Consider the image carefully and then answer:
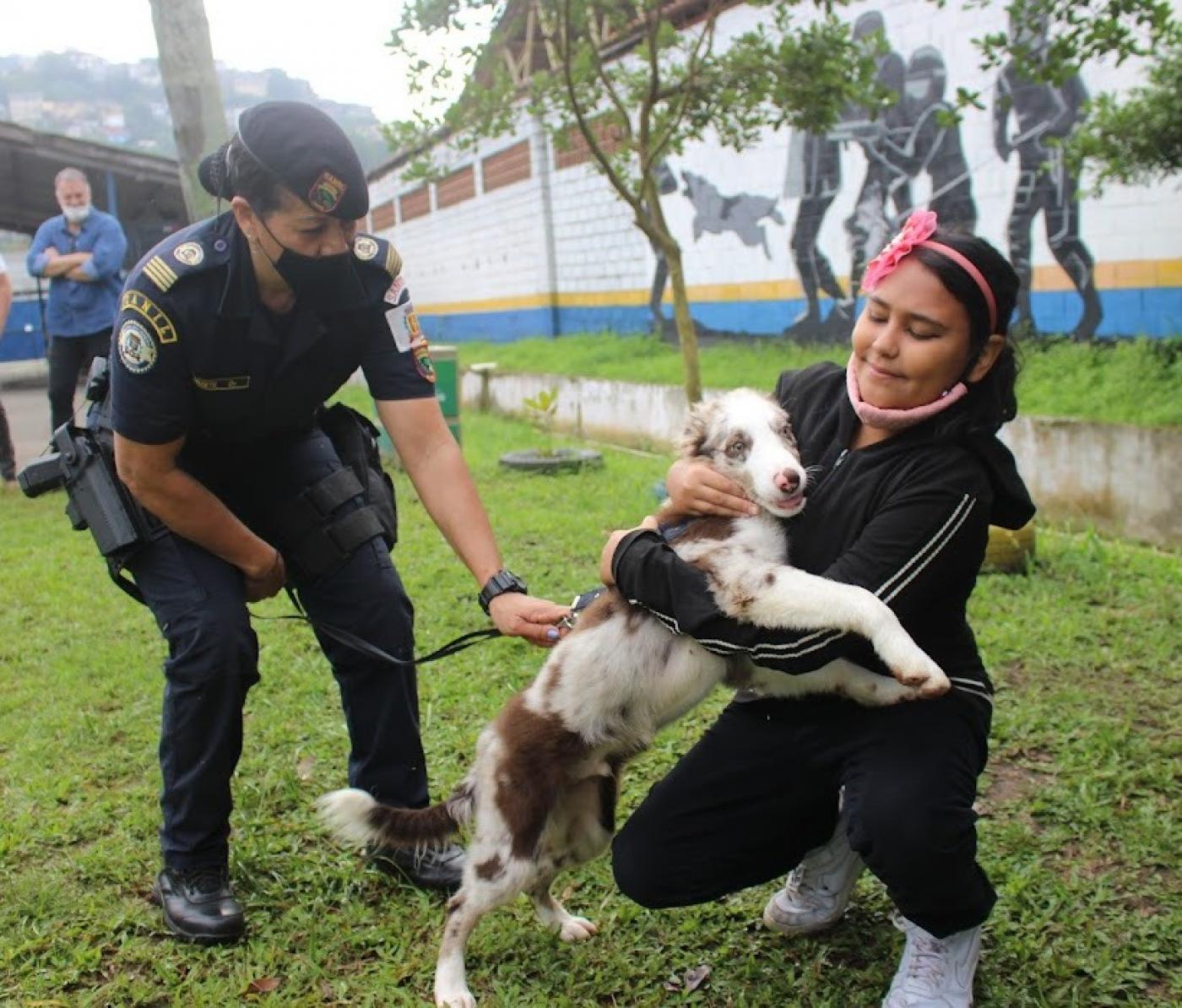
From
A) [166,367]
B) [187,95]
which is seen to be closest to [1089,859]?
[166,367]

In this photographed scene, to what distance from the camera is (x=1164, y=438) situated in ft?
19.6

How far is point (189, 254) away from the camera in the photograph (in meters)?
2.77

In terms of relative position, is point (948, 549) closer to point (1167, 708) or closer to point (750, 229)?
point (1167, 708)

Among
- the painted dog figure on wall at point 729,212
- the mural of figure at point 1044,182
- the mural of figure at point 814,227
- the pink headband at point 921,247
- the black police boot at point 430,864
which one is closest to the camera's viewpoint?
the pink headband at point 921,247

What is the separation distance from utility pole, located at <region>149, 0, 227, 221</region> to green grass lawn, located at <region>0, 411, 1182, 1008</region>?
3585mm

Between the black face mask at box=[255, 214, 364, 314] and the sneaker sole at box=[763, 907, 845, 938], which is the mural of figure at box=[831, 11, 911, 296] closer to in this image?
the black face mask at box=[255, 214, 364, 314]

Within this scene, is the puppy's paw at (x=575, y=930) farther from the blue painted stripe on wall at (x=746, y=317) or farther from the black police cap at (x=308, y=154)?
the blue painted stripe on wall at (x=746, y=317)

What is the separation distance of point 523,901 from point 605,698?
86 cm

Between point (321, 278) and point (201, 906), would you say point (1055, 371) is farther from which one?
point (201, 906)

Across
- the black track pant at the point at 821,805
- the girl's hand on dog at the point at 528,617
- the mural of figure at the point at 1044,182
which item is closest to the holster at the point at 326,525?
the girl's hand on dog at the point at 528,617

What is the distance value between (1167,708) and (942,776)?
2149mm

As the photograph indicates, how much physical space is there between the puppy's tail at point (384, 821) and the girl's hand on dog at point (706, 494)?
0.91 meters

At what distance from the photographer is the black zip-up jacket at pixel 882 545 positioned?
2.31 m

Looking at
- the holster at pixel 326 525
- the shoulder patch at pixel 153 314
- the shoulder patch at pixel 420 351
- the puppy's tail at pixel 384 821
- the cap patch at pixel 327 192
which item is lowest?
the puppy's tail at pixel 384 821
